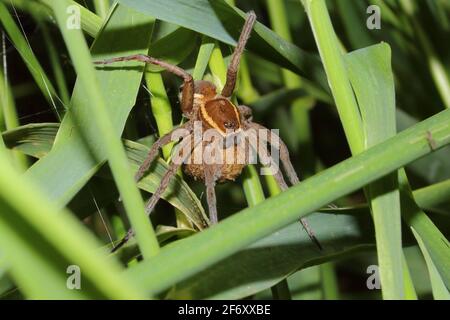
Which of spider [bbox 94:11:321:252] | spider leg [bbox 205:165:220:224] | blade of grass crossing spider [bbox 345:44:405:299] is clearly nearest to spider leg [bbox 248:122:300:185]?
spider [bbox 94:11:321:252]

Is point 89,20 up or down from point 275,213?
up

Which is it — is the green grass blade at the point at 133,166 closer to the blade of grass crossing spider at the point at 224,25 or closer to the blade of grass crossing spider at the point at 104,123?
the blade of grass crossing spider at the point at 224,25

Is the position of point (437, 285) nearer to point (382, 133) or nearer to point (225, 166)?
point (382, 133)

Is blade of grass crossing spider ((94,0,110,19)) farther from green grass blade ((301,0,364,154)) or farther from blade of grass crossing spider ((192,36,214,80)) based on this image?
green grass blade ((301,0,364,154))

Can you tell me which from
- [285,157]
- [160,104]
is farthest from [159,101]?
[285,157]
